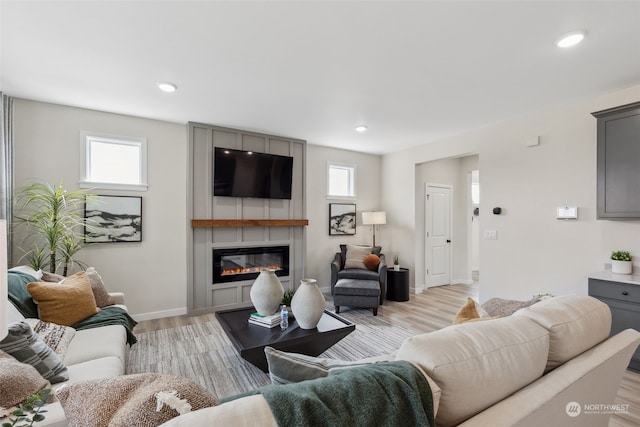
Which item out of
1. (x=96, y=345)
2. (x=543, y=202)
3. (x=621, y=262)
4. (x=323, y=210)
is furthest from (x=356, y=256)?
(x=96, y=345)

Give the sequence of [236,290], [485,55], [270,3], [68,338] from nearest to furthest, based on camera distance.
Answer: [270,3] < [68,338] < [485,55] < [236,290]

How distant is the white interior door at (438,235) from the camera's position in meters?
5.44

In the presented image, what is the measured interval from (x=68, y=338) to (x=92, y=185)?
215cm

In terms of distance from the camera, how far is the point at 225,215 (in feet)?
13.8

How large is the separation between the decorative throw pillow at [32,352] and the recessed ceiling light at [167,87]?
2.23 m

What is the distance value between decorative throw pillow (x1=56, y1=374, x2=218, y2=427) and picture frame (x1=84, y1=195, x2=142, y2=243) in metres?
3.33

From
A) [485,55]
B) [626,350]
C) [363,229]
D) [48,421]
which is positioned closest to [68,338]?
[48,421]

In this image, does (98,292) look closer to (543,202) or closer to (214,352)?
(214,352)

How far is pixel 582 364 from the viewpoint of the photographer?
1072 millimetres

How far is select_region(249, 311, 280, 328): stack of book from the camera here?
250 cm

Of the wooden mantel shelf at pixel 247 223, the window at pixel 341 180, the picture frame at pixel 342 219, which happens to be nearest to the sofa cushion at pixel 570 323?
the wooden mantel shelf at pixel 247 223

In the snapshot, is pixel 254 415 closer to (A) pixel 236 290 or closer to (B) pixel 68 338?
(B) pixel 68 338

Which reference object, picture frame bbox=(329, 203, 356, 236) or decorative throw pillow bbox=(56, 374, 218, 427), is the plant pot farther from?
decorative throw pillow bbox=(56, 374, 218, 427)

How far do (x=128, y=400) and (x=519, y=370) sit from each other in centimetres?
114
